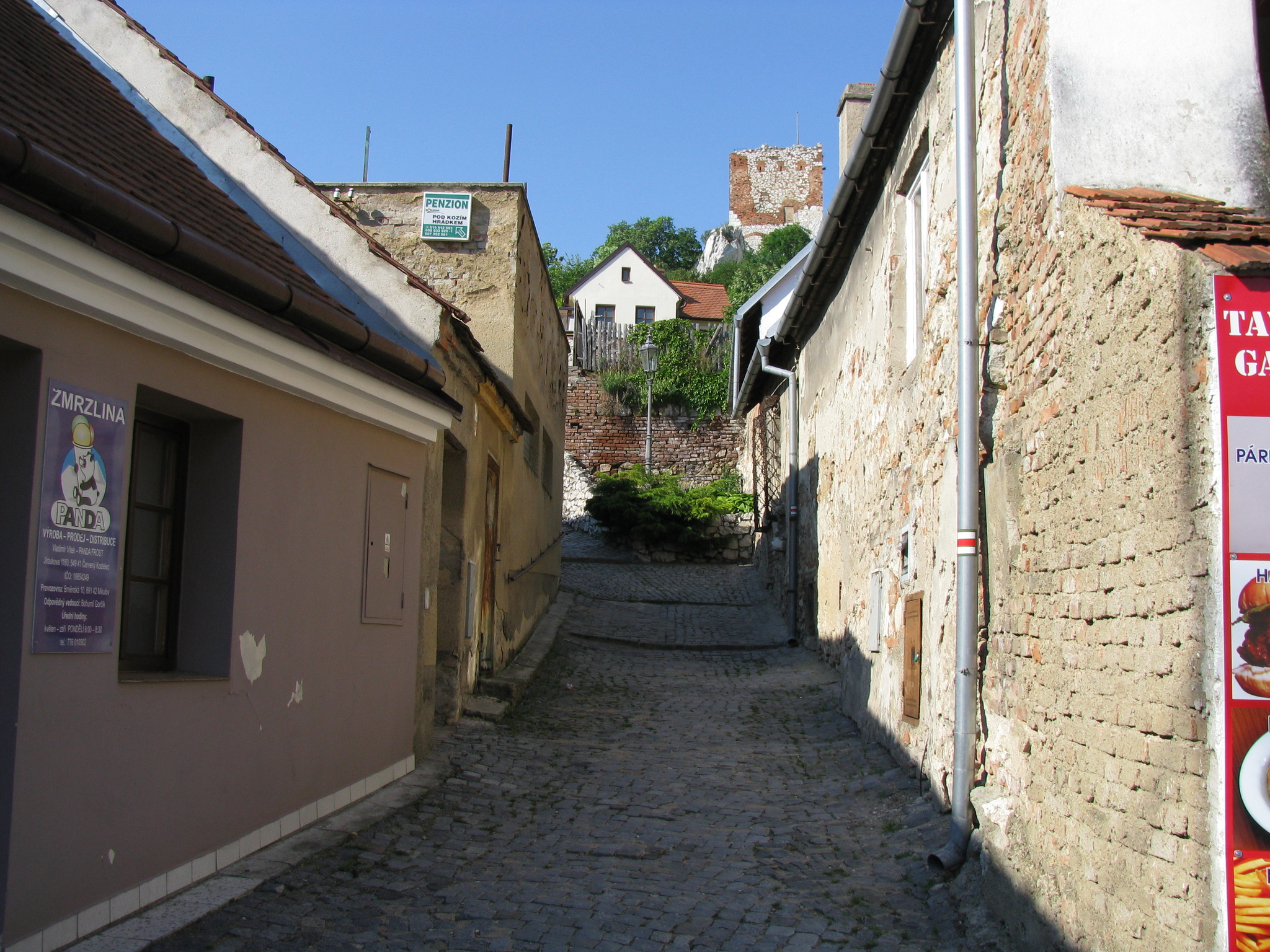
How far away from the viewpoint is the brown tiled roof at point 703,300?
47.4 meters

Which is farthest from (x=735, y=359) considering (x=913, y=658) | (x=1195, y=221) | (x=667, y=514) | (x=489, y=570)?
(x=1195, y=221)

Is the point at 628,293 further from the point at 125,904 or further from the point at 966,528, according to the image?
the point at 125,904

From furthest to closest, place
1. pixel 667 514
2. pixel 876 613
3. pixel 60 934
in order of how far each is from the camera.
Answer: pixel 667 514 → pixel 876 613 → pixel 60 934

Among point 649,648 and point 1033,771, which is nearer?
point 1033,771

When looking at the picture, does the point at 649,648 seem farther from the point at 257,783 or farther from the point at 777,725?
the point at 257,783

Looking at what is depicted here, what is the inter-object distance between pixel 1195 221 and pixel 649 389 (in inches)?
976

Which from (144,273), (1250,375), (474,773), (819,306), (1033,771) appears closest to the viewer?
(1250,375)

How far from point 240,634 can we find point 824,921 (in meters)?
3.12

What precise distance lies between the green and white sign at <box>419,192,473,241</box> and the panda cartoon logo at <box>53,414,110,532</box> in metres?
6.85

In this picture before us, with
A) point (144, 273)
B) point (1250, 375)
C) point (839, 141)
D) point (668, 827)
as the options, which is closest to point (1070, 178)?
point (1250, 375)

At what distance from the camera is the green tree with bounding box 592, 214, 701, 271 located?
76938mm

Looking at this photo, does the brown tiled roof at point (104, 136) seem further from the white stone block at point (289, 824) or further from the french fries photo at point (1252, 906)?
the french fries photo at point (1252, 906)

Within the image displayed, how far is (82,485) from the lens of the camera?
4.26 metres

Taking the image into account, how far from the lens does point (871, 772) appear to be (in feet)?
26.2
